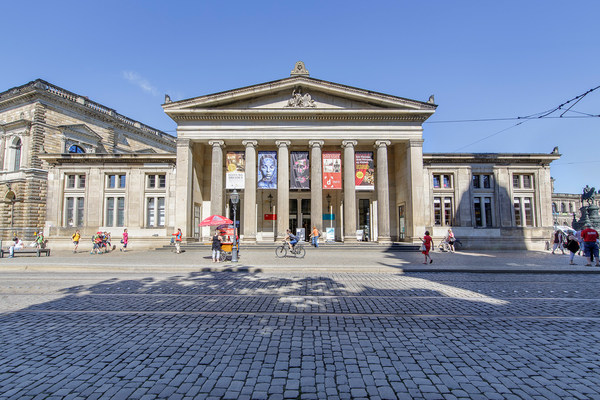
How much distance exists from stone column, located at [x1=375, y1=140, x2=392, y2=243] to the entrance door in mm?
4527

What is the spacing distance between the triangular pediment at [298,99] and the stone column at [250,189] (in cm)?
364

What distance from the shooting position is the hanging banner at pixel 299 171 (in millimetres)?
26714

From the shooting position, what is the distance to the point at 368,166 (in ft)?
89.4

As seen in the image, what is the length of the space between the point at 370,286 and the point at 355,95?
22057 millimetres

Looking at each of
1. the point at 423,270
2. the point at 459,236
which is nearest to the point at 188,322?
the point at 423,270

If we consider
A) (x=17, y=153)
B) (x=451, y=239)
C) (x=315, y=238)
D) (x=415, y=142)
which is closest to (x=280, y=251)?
(x=315, y=238)

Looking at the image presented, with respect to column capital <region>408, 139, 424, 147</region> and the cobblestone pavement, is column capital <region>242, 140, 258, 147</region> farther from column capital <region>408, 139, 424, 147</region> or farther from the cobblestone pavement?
the cobblestone pavement

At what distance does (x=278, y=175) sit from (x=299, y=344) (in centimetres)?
2341

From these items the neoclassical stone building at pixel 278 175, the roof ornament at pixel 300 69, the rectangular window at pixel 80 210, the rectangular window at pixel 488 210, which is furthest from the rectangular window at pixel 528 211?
the rectangular window at pixel 80 210

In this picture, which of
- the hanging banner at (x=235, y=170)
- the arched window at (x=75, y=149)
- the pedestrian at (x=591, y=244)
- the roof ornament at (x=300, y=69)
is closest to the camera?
the pedestrian at (x=591, y=244)

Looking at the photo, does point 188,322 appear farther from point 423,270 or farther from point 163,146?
point 163,146

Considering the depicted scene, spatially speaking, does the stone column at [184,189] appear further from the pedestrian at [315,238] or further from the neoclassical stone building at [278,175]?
the pedestrian at [315,238]

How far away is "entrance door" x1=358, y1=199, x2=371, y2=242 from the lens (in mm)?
31766

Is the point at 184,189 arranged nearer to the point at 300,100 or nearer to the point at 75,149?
the point at 300,100
